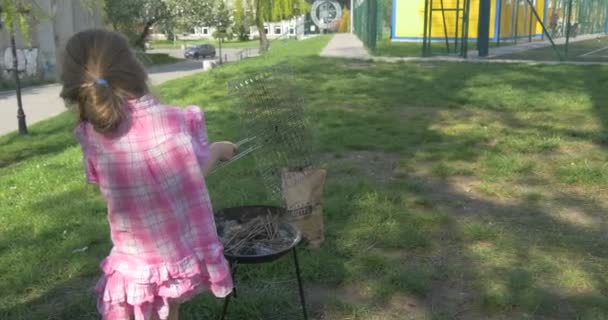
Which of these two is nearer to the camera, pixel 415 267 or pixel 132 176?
pixel 132 176

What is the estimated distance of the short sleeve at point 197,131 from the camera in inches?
83.4

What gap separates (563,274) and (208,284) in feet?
7.66

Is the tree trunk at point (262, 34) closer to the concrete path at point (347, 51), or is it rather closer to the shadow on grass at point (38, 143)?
the concrete path at point (347, 51)

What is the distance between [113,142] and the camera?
2025mm

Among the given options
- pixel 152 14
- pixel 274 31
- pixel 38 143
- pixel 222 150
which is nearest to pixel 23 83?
pixel 152 14

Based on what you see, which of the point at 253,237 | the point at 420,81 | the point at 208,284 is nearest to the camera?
the point at 208,284

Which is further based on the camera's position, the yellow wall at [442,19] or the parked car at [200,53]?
the parked car at [200,53]

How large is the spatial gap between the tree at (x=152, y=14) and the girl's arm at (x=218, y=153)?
30.2 meters

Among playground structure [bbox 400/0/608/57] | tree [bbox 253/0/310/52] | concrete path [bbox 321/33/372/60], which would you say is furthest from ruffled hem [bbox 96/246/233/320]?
tree [bbox 253/0/310/52]

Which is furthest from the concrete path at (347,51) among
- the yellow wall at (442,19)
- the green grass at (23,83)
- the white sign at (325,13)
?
the white sign at (325,13)

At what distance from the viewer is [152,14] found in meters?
41.7

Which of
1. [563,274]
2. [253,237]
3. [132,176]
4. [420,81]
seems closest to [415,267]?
[563,274]

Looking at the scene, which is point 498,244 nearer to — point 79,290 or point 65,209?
point 79,290

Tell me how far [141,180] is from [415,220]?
280 centimetres
